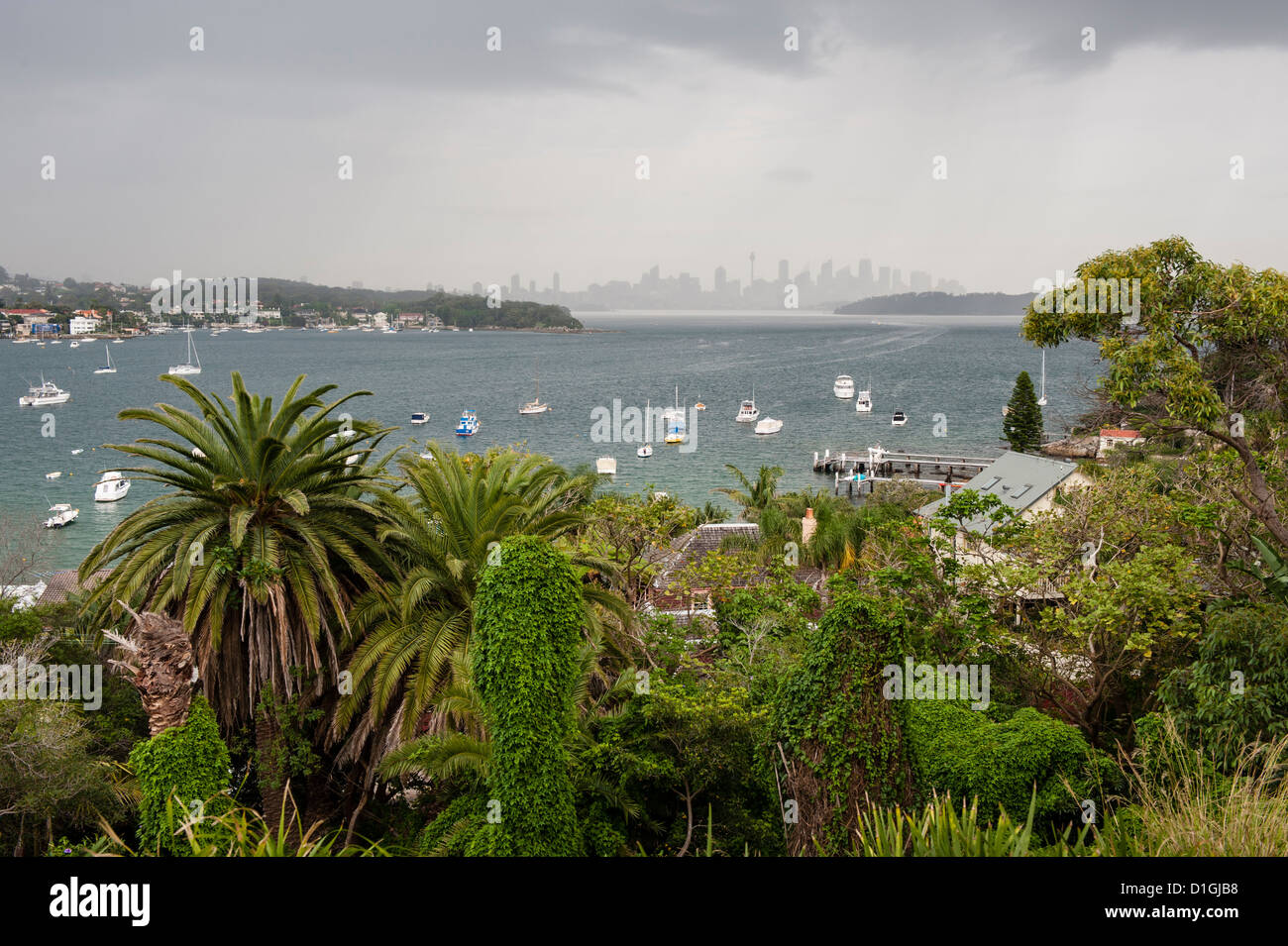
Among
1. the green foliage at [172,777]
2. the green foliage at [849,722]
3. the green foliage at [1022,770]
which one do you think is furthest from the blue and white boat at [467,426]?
the green foliage at [849,722]

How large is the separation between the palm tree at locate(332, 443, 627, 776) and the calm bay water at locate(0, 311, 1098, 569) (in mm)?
19514

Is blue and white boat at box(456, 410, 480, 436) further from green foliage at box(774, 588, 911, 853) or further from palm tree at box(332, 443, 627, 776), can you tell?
green foliage at box(774, 588, 911, 853)

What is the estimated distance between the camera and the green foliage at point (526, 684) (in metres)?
8.09

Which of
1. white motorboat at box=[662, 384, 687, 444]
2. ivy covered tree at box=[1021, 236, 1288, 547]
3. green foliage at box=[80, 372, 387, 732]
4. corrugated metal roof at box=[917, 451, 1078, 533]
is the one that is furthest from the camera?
white motorboat at box=[662, 384, 687, 444]

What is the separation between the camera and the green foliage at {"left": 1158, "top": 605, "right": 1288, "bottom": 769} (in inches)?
356

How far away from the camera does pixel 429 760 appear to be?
10414 millimetres

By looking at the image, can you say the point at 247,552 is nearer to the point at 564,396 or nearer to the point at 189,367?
the point at 564,396

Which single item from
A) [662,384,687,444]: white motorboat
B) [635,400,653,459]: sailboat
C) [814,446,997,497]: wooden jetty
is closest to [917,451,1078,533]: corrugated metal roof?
[814,446,997,497]: wooden jetty

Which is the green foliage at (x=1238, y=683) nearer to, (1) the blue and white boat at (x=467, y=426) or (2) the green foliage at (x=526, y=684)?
(2) the green foliage at (x=526, y=684)

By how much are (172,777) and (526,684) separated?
12.0 feet

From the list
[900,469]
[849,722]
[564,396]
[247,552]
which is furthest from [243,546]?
[564,396]

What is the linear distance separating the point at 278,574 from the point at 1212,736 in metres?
11.3

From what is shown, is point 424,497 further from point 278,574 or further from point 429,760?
point 429,760

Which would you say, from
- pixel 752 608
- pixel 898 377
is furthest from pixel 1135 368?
pixel 898 377
